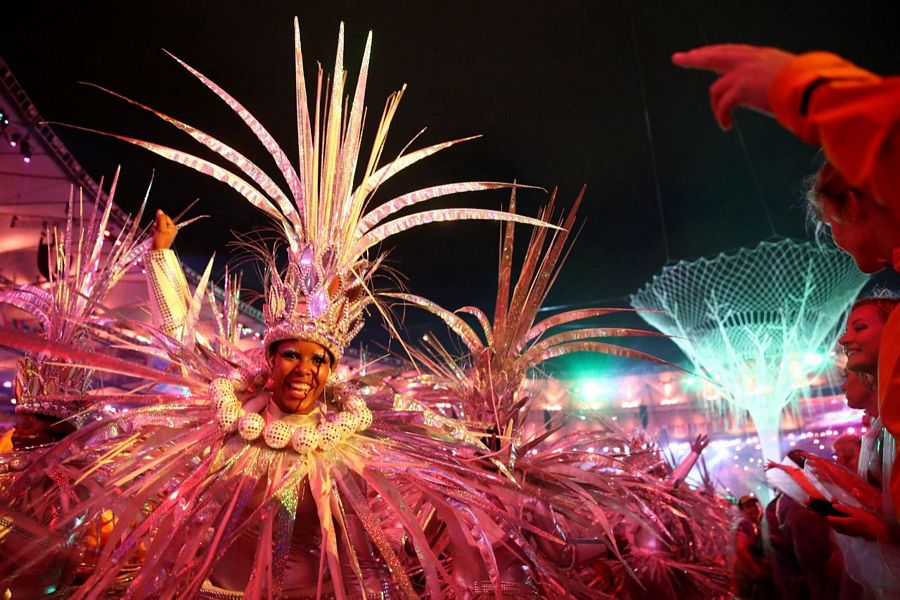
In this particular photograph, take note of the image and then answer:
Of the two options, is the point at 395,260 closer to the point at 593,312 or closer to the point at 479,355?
the point at 479,355

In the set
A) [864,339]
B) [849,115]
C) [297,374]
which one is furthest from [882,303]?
[297,374]

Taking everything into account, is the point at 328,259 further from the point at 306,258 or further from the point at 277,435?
the point at 277,435

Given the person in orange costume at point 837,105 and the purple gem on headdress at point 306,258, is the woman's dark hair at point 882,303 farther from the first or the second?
the purple gem on headdress at point 306,258

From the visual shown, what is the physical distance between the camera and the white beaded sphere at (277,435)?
2449 mm

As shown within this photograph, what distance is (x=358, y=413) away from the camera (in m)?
2.66

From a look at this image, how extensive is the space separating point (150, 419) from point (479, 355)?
1.88 metres

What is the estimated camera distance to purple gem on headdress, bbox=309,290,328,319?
267 cm

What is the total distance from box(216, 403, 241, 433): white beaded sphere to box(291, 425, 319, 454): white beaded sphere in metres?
0.26

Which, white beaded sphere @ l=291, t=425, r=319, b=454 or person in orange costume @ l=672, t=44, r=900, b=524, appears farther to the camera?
white beaded sphere @ l=291, t=425, r=319, b=454

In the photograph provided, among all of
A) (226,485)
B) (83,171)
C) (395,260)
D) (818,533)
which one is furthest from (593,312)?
(83,171)

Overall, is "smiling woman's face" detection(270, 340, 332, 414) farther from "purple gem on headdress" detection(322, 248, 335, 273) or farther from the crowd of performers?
"purple gem on headdress" detection(322, 248, 335, 273)

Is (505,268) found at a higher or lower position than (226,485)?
higher

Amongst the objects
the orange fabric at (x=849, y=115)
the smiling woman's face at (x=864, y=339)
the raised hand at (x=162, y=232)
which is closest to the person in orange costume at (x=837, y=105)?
the orange fabric at (x=849, y=115)

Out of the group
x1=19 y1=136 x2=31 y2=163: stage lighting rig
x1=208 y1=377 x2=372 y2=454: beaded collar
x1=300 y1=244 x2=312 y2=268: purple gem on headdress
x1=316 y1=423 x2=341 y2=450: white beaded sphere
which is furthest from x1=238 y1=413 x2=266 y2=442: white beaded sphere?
x1=19 y1=136 x2=31 y2=163: stage lighting rig
